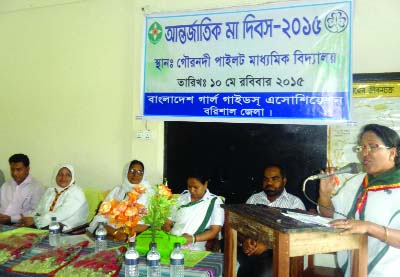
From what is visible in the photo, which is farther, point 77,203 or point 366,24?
point 77,203

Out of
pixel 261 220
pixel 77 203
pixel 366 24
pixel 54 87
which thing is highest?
pixel 366 24

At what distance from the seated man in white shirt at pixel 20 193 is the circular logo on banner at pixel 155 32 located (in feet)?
6.54

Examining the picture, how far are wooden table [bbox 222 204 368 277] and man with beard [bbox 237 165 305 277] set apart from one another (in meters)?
1.26

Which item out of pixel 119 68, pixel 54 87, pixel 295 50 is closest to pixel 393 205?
pixel 295 50

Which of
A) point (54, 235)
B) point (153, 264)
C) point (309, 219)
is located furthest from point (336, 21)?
point (54, 235)

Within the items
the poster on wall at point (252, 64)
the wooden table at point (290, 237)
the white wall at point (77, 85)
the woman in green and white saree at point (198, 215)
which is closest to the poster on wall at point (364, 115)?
the poster on wall at point (252, 64)

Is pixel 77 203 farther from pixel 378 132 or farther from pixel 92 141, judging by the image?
pixel 378 132

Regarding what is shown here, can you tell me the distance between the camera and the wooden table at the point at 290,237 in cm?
169

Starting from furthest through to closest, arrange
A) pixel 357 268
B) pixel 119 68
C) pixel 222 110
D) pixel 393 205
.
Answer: pixel 119 68, pixel 222 110, pixel 393 205, pixel 357 268

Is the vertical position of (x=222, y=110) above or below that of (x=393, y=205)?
above

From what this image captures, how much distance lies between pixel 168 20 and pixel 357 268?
10.6 ft

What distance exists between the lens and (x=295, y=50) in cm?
387

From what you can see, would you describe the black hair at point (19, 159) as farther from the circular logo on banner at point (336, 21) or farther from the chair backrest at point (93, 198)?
the circular logo on banner at point (336, 21)

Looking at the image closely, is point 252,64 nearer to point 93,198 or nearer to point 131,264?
point 93,198
